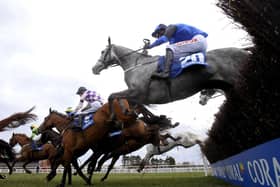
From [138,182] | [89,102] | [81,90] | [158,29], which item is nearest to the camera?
[158,29]

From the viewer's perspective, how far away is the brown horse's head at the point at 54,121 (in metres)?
10.0

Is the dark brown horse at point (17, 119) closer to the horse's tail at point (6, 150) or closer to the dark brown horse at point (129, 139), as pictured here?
the horse's tail at point (6, 150)

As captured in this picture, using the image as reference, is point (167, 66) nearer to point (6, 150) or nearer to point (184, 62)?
point (184, 62)

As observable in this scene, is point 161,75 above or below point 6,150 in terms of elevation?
below

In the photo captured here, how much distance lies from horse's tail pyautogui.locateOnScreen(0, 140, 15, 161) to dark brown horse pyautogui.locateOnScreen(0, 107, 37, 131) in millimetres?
1251

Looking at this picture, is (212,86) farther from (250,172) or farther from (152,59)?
(250,172)

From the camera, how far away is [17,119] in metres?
8.80

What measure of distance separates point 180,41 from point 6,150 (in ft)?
21.7

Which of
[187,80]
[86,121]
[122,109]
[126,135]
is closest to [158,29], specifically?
[187,80]

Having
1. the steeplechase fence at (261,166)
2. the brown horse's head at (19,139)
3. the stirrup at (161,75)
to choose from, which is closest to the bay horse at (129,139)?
the stirrup at (161,75)

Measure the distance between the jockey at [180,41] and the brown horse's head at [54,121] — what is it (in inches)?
199

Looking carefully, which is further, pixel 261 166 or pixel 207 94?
pixel 207 94

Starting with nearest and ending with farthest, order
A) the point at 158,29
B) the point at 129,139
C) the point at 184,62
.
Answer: the point at 184,62 → the point at 158,29 → the point at 129,139

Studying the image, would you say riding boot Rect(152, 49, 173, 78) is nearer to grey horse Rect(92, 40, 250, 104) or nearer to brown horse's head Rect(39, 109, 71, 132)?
grey horse Rect(92, 40, 250, 104)
